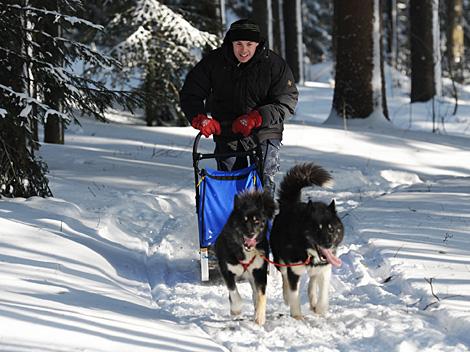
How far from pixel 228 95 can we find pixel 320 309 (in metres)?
2.24

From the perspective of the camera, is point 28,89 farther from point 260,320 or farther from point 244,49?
point 260,320

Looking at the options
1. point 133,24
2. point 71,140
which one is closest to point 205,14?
point 133,24

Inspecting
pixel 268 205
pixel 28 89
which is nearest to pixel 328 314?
pixel 268 205

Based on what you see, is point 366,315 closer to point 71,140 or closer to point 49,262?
point 49,262

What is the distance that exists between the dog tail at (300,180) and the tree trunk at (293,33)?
992 inches

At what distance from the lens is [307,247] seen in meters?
5.53

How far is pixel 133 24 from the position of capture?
17.3 meters

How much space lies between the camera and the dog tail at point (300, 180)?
613 cm

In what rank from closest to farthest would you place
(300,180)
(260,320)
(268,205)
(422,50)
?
(260,320) < (268,205) < (300,180) < (422,50)

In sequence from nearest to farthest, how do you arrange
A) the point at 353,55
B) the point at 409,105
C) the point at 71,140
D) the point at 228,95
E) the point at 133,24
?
the point at 228,95 < the point at 71,140 < the point at 353,55 < the point at 133,24 < the point at 409,105

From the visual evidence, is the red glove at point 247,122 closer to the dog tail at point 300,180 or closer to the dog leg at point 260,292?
the dog tail at point 300,180

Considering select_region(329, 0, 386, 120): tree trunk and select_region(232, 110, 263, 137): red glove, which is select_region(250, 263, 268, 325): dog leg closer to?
select_region(232, 110, 263, 137): red glove

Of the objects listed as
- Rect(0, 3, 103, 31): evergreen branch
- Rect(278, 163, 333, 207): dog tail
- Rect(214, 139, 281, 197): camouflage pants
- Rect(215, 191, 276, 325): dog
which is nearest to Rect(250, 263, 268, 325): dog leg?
Rect(215, 191, 276, 325): dog

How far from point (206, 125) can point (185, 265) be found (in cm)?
168
